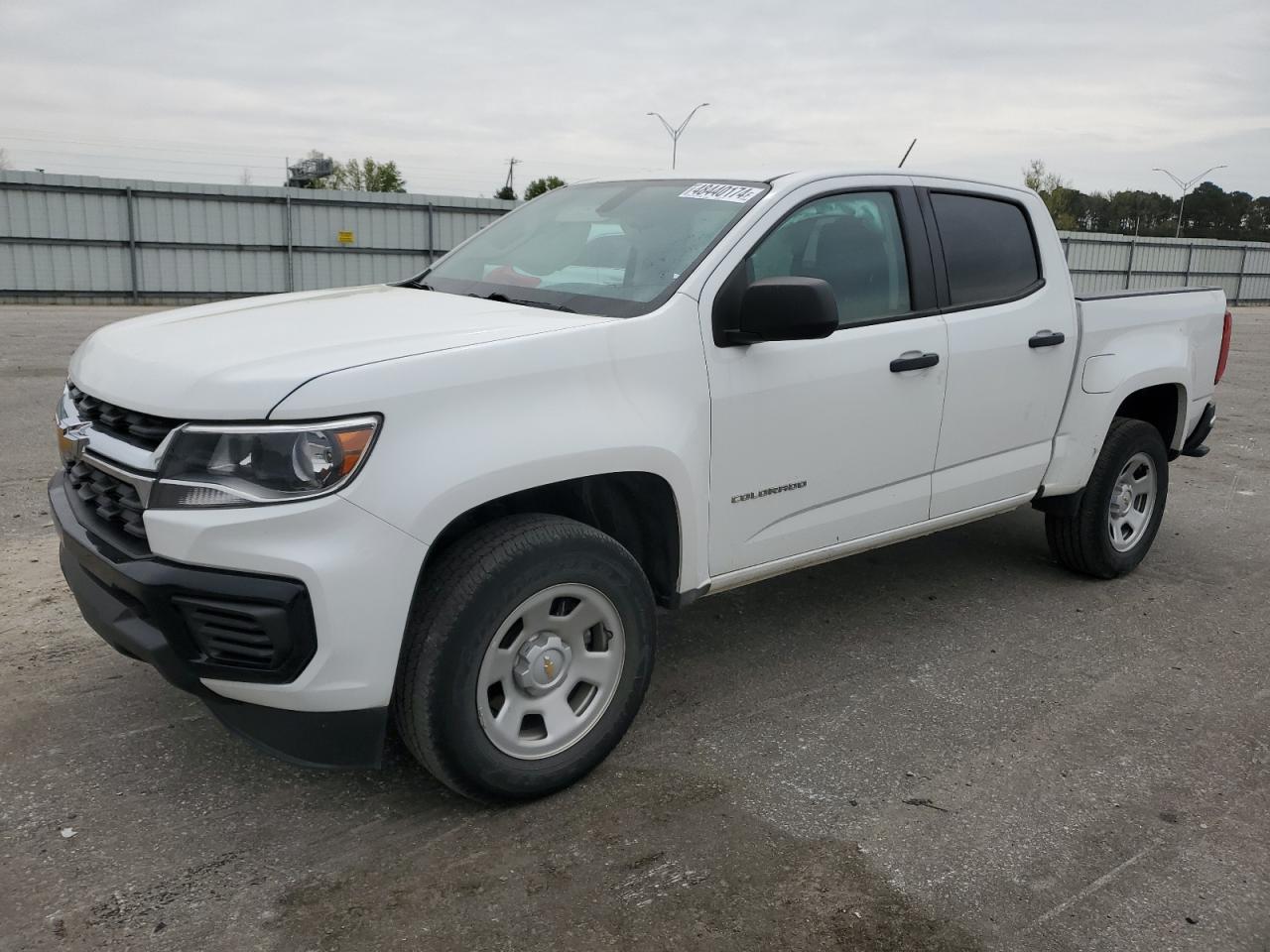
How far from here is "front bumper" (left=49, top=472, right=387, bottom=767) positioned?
2539mm

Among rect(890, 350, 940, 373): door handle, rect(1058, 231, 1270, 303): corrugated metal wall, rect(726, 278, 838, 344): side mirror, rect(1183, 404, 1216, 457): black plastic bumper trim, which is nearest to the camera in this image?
rect(726, 278, 838, 344): side mirror

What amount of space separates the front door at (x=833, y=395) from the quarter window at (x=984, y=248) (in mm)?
196

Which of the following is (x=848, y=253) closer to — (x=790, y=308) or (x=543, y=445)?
(x=790, y=308)

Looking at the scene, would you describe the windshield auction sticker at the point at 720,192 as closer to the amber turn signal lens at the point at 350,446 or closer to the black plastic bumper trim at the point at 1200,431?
the amber turn signal lens at the point at 350,446

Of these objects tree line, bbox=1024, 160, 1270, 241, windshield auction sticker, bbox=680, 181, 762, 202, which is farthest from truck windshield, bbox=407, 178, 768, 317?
tree line, bbox=1024, 160, 1270, 241

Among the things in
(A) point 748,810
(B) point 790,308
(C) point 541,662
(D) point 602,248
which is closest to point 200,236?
(D) point 602,248

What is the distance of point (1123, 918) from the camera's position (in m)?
2.65

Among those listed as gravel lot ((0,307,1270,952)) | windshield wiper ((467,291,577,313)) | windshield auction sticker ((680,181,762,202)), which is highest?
windshield auction sticker ((680,181,762,202))

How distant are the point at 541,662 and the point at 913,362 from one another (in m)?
1.80

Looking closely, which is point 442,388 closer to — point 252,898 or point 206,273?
point 252,898

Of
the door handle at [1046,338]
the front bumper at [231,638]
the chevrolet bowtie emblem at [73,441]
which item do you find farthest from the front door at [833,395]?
the chevrolet bowtie emblem at [73,441]

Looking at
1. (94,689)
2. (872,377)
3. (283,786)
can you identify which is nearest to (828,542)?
(872,377)

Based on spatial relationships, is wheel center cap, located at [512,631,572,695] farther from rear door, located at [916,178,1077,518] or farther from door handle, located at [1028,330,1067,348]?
door handle, located at [1028,330,1067,348]

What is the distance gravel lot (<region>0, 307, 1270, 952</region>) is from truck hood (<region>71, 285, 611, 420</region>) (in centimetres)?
116
